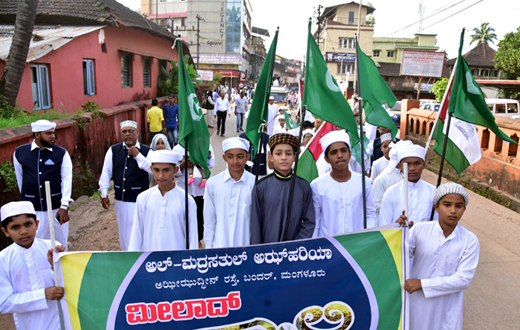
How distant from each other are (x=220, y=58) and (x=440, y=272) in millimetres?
58571

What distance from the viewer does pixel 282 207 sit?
326cm

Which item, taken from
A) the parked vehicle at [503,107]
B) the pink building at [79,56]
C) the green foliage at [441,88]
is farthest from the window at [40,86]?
the parked vehicle at [503,107]

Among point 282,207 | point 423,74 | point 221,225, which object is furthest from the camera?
point 423,74

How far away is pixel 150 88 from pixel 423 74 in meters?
19.2

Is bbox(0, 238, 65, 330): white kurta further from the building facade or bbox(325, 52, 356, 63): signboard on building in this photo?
the building facade

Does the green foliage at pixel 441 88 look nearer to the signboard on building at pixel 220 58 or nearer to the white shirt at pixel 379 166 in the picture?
the white shirt at pixel 379 166

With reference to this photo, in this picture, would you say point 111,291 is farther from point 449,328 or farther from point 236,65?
point 236,65

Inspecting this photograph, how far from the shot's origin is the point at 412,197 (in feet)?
11.7

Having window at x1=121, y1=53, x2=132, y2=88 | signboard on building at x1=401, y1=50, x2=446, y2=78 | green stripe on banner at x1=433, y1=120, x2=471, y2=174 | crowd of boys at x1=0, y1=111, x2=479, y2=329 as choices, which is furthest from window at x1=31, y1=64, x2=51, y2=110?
signboard on building at x1=401, y1=50, x2=446, y2=78

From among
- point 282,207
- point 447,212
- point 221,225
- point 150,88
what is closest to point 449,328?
point 447,212

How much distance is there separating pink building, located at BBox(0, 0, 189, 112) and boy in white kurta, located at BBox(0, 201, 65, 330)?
21.8 feet

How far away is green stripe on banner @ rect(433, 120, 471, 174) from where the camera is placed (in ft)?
13.9

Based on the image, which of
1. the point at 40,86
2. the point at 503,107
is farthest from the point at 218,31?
the point at 40,86

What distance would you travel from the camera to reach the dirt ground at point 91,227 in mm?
5809
